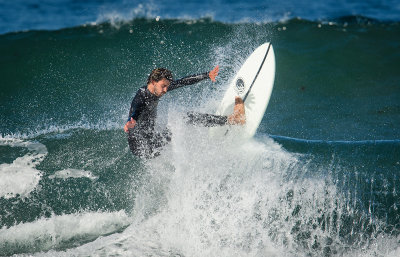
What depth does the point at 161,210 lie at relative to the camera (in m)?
5.38

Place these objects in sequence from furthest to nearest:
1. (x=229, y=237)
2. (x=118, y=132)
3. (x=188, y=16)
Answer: (x=188, y=16) < (x=118, y=132) < (x=229, y=237)

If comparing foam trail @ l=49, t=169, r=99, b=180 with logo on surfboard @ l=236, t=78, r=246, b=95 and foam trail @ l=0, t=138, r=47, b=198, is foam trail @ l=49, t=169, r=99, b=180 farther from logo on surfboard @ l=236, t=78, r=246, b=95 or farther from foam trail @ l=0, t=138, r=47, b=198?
logo on surfboard @ l=236, t=78, r=246, b=95

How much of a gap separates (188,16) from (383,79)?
19.9ft

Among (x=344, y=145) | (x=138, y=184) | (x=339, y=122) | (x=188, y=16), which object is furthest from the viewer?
(x=188, y=16)

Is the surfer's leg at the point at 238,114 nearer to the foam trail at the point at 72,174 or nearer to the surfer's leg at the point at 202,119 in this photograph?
the surfer's leg at the point at 202,119

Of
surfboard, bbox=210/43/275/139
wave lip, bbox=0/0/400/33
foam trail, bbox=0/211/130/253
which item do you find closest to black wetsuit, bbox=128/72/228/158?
surfboard, bbox=210/43/275/139

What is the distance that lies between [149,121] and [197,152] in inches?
33.9

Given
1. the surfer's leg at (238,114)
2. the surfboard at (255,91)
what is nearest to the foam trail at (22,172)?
the surfboard at (255,91)

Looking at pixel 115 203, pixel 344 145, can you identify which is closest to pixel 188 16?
pixel 344 145

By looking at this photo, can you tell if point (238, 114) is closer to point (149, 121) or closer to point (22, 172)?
point (149, 121)

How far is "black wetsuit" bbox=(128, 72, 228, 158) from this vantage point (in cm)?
509

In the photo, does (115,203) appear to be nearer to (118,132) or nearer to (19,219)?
(19,219)

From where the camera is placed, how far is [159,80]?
16.4ft

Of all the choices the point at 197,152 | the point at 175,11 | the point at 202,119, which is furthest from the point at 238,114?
the point at 175,11
